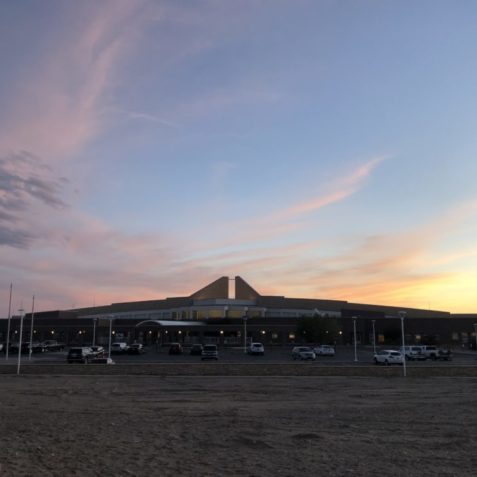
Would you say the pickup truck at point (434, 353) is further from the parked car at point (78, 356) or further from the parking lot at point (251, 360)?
the parked car at point (78, 356)

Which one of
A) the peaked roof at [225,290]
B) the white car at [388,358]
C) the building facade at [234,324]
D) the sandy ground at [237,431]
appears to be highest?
the peaked roof at [225,290]

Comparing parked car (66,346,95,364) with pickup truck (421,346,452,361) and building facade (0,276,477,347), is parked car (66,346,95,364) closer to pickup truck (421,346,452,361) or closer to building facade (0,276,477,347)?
pickup truck (421,346,452,361)

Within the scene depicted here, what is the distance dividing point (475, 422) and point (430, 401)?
626cm

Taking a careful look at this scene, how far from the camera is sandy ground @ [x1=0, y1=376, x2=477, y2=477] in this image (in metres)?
11.5

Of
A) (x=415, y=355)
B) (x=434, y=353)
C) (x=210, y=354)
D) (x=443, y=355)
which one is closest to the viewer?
(x=210, y=354)

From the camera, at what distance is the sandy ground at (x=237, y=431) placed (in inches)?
452

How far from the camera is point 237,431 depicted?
51.7ft

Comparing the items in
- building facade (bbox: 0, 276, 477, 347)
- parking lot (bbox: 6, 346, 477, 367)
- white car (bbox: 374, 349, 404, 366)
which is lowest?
parking lot (bbox: 6, 346, 477, 367)

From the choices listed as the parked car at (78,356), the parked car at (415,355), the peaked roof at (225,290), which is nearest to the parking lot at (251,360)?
the parked car at (78,356)

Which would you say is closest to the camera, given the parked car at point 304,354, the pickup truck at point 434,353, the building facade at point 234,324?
the parked car at point 304,354

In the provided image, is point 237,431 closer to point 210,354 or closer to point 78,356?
point 78,356

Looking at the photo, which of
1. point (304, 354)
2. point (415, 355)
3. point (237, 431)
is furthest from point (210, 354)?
point (237, 431)

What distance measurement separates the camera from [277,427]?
1653cm

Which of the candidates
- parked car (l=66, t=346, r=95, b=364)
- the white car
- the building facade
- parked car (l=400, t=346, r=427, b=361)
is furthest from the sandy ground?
the building facade
